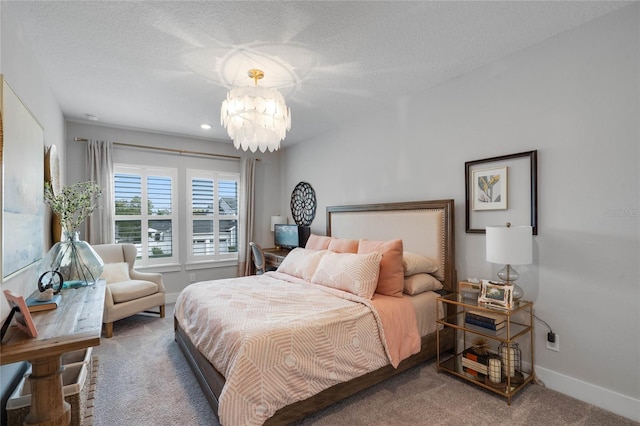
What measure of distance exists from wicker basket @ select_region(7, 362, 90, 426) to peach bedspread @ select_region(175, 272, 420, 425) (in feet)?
2.24

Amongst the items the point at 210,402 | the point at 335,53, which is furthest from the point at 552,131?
the point at 210,402

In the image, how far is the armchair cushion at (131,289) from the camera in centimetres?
340

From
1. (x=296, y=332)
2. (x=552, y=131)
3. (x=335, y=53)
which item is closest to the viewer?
(x=296, y=332)

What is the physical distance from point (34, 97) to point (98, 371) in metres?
2.27

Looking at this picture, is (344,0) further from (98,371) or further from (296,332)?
(98,371)

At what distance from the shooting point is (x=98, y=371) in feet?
8.25

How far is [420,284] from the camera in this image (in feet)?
8.76

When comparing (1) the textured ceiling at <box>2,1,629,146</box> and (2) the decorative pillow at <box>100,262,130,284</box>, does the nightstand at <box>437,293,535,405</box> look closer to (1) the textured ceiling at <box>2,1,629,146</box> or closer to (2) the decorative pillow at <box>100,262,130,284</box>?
(1) the textured ceiling at <box>2,1,629,146</box>

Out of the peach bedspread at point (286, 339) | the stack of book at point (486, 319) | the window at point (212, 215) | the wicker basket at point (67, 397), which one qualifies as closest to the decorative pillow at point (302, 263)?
the peach bedspread at point (286, 339)

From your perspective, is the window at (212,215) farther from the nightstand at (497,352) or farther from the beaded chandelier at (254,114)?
the nightstand at (497,352)

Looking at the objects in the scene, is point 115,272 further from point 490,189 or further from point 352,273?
point 490,189

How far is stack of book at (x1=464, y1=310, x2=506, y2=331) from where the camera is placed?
2.23m

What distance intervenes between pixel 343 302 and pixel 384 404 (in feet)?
2.40

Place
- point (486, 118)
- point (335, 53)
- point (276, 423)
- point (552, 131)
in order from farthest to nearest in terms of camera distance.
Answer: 1. point (486, 118)
2. point (335, 53)
3. point (552, 131)
4. point (276, 423)
